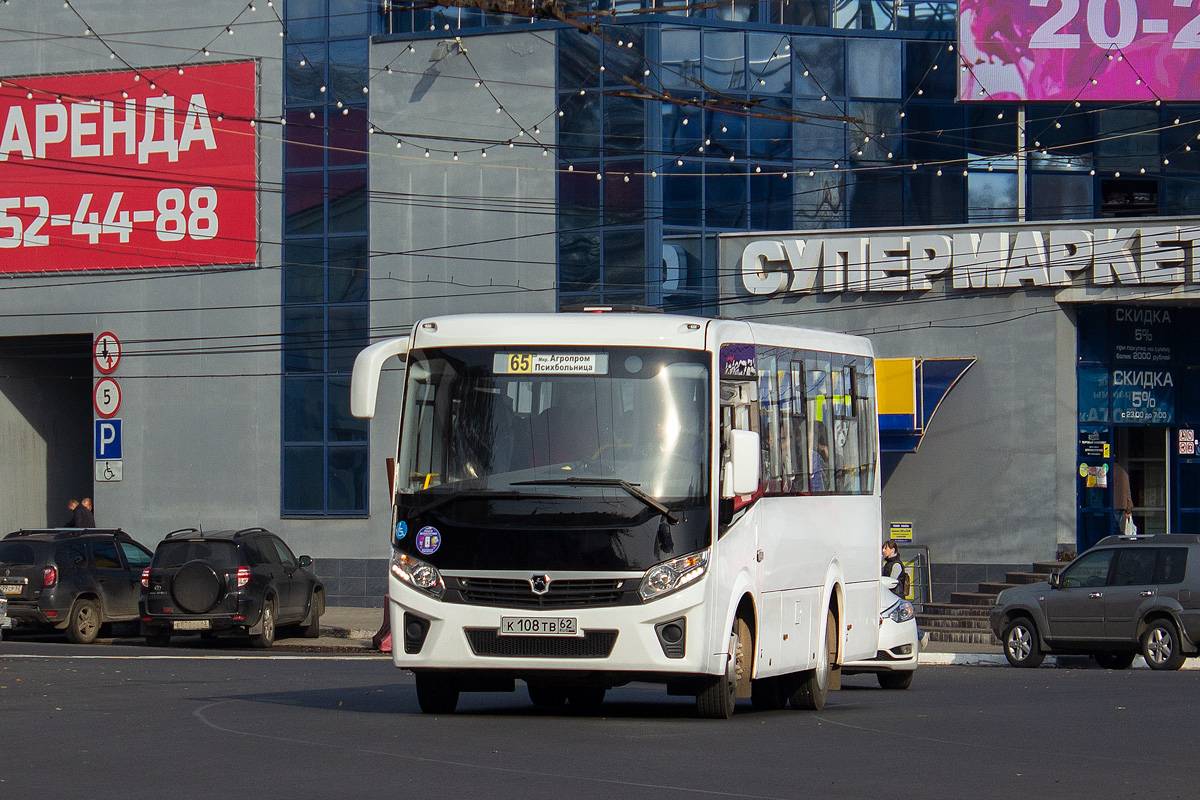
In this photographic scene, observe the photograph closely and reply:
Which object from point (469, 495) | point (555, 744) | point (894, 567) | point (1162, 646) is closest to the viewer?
point (555, 744)

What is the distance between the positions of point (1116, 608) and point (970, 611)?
23.6 feet

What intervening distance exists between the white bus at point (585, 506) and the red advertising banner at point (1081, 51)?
21.0 meters

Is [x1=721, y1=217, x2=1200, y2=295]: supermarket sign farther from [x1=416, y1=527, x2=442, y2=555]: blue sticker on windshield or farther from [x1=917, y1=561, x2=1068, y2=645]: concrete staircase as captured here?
[x1=416, y1=527, x2=442, y2=555]: blue sticker on windshield

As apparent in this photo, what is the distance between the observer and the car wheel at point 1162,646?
22.1m

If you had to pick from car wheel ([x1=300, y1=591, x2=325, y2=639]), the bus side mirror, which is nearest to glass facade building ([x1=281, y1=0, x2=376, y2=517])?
car wheel ([x1=300, y1=591, x2=325, y2=639])

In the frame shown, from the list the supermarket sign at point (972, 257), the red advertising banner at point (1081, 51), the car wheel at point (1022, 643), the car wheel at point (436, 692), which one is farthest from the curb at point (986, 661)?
the car wheel at point (436, 692)

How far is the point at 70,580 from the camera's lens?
82.8 feet

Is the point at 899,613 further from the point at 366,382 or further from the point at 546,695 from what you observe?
the point at 366,382

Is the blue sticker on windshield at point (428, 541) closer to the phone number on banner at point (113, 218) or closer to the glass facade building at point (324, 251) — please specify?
the glass facade building at point (324, 251)

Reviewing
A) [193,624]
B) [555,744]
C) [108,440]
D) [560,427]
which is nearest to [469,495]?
[560,427]

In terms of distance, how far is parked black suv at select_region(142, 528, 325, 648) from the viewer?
79.9ft

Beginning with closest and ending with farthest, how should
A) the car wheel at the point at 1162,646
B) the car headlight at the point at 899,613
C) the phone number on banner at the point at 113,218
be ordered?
the car headlight at the point at 899,613, the car wheel at the point at 1162,646, the phone number on banner at the point at 113,218

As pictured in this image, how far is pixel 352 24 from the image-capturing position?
35.2 metres

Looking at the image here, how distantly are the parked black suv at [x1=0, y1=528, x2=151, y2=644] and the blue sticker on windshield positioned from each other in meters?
14.5
